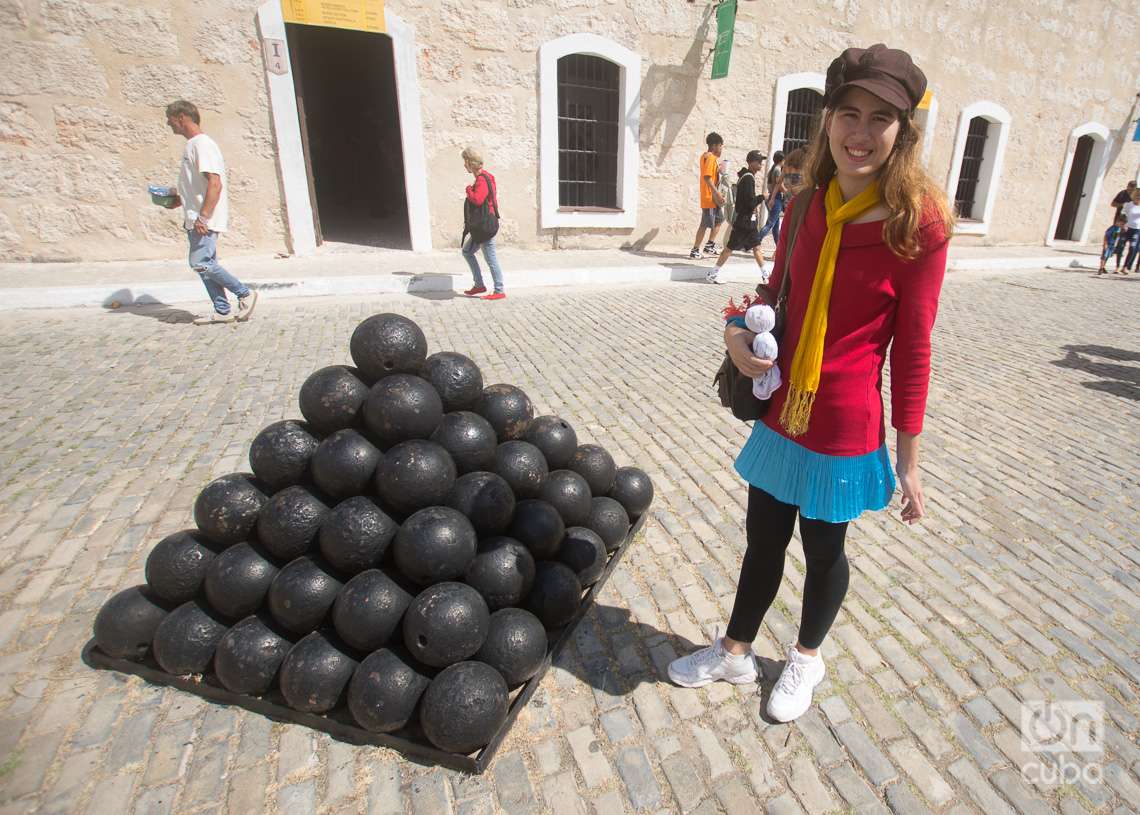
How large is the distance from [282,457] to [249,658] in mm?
802

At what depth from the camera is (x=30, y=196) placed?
29.2 ft

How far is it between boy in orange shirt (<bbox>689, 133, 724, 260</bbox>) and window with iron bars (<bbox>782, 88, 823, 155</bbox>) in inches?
88.1

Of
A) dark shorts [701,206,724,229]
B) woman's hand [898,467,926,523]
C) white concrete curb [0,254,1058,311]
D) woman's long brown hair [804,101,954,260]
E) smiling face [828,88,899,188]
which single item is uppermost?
smiling face [828,88,899,188]

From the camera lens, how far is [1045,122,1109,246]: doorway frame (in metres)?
17.1

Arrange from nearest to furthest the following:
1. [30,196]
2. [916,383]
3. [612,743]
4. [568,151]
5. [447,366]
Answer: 1. [916,383]
2. [612,743]
3. [447,366]
4. [30,196]
5. [568,151]

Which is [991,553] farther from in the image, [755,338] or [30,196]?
[30,196]

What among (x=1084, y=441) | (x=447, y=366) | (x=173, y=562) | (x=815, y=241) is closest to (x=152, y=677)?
(x=173, y=562)

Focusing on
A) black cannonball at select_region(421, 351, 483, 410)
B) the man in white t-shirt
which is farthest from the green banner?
black cannonball at select_region(421, 351, 483, 410)

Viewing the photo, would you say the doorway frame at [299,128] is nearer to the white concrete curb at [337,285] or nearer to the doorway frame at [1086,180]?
the white concrete curb at [337,285]

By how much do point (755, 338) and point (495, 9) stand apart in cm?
1085

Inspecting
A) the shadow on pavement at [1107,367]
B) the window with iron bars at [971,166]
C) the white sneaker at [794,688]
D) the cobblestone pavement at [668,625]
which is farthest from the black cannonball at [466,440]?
the window with iron bars at [971,166]

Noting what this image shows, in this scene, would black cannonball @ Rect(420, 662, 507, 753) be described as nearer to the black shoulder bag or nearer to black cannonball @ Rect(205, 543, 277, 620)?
black cannonball @ Rect(205, 543, 277, 620)

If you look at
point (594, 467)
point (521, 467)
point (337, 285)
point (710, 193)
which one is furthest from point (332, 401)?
point (710, 193)

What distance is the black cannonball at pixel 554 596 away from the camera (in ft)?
8.68
